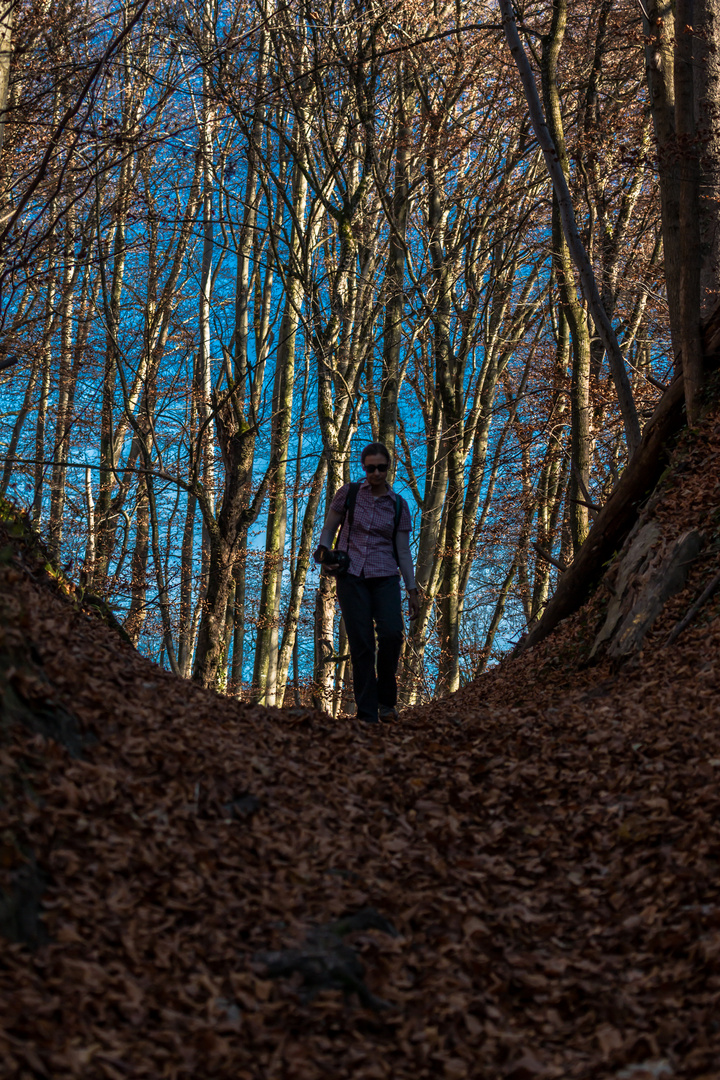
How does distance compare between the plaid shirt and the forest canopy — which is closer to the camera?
the plaid shirt

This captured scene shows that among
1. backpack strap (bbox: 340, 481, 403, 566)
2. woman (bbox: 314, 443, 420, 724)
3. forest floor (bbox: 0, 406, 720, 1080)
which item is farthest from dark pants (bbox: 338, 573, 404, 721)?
forest floor (bbox: 0, 406, 720, 1080)

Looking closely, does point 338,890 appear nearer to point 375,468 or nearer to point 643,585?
point 375,468

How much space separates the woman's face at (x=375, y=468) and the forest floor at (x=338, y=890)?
8.16 feet

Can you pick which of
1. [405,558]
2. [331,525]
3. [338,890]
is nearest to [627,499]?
[405,558]

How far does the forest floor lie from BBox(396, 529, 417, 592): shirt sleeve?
1.87 m

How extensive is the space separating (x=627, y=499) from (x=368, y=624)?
333cm

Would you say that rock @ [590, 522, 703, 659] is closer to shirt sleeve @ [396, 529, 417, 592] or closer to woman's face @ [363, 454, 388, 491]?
shirt sleeve @ [396, 529, 417, 592]

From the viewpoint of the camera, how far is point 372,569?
25.0 feet

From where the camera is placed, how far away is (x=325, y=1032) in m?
3.17

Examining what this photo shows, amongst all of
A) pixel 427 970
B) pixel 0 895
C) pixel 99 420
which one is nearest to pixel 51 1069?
pixel 0 895

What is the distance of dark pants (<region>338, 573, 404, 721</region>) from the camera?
7.56m

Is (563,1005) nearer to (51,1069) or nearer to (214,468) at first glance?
(51,1069)

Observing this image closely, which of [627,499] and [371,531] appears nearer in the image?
[371,531]

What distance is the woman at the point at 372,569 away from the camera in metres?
7.56
